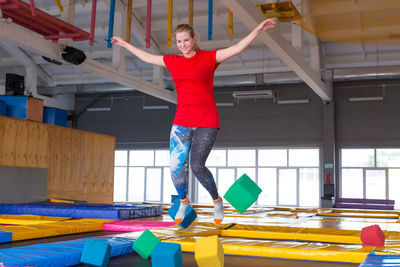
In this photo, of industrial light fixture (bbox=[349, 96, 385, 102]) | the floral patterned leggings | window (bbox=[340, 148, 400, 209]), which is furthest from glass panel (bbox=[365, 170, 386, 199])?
the floral patterned leggings

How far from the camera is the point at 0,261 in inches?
85.3

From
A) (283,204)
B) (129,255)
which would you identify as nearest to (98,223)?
(129,255)

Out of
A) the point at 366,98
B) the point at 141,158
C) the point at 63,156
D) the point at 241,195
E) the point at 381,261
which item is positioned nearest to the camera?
the point at 381,261

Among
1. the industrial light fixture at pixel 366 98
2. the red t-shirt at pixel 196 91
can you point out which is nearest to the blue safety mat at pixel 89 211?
the red t-shirt at pixel 196 91

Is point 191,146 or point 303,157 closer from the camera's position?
point 191,146

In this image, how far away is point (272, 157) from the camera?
15875 millimetres

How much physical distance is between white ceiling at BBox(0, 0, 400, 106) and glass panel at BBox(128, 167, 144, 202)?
12.2 ft

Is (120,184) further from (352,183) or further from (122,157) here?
(352,183)

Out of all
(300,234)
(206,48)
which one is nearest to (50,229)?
(300,234)

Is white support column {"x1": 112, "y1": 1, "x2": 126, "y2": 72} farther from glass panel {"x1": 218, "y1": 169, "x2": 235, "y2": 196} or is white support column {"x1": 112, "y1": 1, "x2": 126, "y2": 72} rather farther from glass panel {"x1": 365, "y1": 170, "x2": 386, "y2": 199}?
glass panel {"x1": 365, "y1": 170, "x2": 386, "y2": 199}

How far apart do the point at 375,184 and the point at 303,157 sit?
254cm

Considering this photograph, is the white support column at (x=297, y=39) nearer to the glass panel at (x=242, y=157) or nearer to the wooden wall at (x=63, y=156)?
the wooden wall at (x=63, y=156)

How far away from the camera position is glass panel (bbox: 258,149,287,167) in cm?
1571

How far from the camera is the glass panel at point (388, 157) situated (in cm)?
1443
